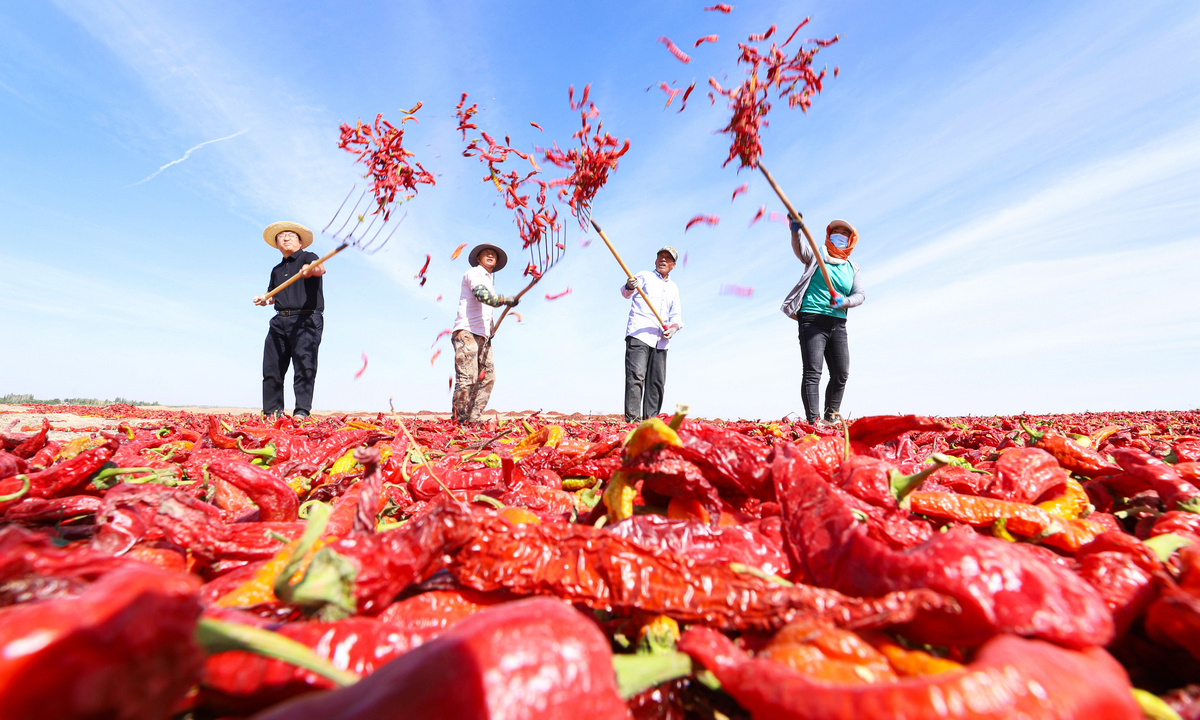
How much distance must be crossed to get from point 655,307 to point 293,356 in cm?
687

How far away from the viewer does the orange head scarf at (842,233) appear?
32.8 ft

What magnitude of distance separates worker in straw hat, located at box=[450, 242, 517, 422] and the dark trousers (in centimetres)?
240

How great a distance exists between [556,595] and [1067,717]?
911 millimetres

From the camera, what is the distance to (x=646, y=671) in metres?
0.98

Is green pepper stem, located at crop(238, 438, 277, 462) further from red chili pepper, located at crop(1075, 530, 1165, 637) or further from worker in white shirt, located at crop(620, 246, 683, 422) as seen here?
worker in white shirt, located at crop(620, 246, 683, 422)

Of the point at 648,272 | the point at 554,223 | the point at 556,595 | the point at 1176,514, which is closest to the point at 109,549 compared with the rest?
the point at 556,595

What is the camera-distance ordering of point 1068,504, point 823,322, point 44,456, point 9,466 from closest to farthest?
point 1068,504 → point 9,466 → point 44,456 → point 823,322

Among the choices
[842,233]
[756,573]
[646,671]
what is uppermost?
[842,233]

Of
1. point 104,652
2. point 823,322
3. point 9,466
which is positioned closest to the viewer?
point 104,652

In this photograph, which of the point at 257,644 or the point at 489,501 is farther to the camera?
the point at 489,501

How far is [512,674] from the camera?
2.67 feet

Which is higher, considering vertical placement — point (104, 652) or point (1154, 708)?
point (104, 652)

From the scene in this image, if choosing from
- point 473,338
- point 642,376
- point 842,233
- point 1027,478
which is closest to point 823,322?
point 842,233

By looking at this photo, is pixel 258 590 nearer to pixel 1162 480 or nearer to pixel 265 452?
pixel 265 452
